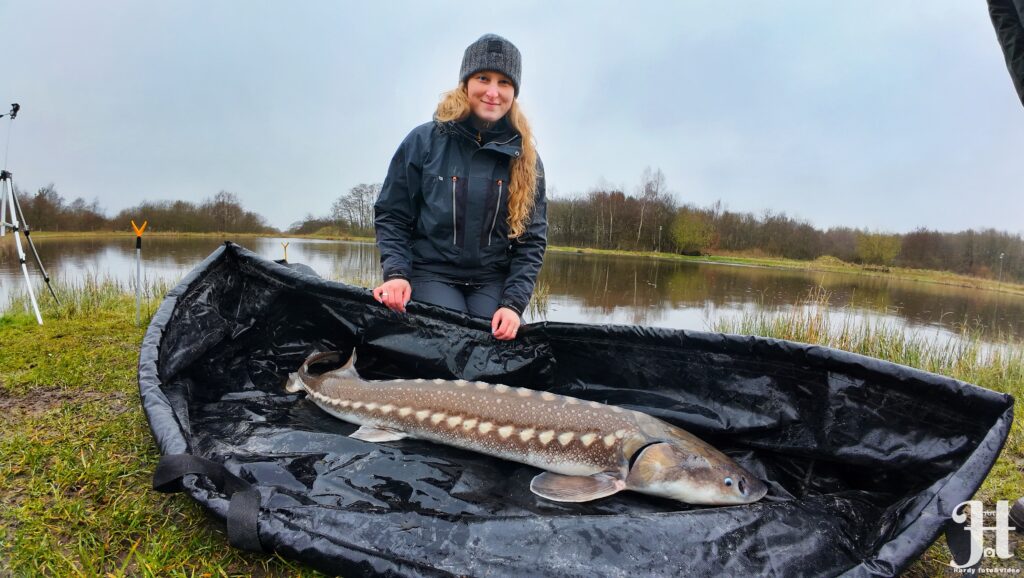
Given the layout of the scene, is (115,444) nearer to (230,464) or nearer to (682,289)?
(230,464)

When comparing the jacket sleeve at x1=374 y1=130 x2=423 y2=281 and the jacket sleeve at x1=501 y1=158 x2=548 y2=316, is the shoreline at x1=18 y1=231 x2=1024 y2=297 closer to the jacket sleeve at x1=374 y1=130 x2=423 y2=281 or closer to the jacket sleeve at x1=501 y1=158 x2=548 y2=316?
the jacket sleeve at x1=501 y1=158 x2=548 y2=316

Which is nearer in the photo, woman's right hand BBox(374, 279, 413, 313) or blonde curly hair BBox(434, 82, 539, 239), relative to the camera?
woman's right hand BBox(374, 279, 413, 313)

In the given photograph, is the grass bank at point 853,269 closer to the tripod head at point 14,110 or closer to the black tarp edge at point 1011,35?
the black tarp edge at point 1011,35

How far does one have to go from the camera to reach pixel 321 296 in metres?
3.43

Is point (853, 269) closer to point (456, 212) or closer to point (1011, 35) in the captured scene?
point (1011, 35)

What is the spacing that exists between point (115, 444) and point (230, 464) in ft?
2.32

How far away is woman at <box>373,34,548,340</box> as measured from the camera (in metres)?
3.55

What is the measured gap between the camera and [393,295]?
3244 mm

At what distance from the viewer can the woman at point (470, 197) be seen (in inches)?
140

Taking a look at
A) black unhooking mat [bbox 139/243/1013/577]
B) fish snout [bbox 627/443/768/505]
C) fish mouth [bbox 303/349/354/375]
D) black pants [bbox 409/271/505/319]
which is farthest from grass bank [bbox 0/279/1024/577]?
black pants [bbox 409/271/505/319]

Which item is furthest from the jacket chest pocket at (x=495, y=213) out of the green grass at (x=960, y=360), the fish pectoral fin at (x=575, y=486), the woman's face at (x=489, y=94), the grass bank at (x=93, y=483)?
the green grass at (x=960, y=360)

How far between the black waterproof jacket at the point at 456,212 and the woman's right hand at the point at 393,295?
0.20 m

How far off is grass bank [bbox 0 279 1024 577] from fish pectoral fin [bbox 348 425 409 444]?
2.69 feet

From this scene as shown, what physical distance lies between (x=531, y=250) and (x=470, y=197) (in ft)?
2.02
